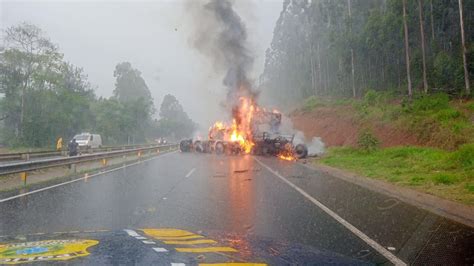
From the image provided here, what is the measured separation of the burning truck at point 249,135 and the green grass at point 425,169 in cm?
1008

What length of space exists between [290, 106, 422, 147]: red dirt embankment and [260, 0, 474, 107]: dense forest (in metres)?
5.11

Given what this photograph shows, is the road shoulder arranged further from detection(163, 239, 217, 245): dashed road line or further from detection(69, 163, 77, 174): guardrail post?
detection(69, 163, 77, 174): guardrail post

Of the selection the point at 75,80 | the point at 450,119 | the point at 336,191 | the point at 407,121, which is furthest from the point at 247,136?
the point at 75,80

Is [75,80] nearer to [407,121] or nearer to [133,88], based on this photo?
[133,88]

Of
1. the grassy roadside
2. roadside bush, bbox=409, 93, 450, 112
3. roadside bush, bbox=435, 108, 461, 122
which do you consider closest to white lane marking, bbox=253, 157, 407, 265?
the grassy roadside

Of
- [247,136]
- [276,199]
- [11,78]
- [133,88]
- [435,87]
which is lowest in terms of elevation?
[276,199]

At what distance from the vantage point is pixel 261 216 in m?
9.02

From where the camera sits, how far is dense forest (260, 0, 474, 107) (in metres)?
40.8

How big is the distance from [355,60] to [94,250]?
5769cm

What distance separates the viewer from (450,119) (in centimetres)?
2641

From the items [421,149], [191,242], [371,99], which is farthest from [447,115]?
[191,242]

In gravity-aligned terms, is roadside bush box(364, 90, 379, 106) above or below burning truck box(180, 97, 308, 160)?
above

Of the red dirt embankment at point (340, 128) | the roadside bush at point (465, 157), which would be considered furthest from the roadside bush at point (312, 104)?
the roadside bush at point (465, 157)

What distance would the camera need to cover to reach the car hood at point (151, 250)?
416cm
